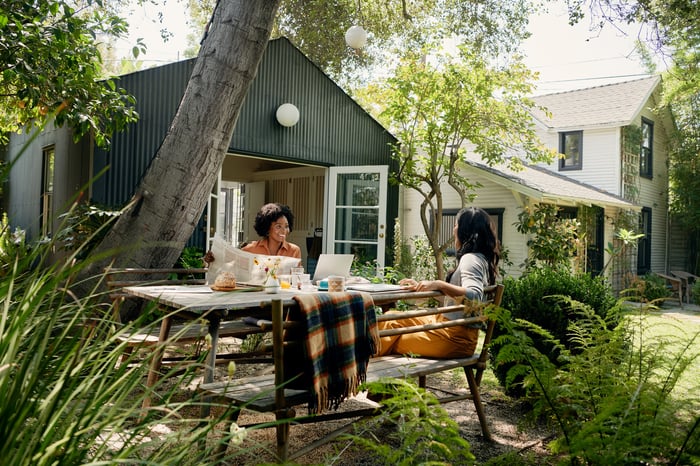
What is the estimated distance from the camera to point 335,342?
2459 millimetres

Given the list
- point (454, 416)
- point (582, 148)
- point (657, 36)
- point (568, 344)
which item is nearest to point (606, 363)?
point (454, 416)

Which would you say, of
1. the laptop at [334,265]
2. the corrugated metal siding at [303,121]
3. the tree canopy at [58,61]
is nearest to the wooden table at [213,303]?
the laptop at [334,265]

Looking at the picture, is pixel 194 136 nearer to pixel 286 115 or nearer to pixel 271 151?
pixel 271 151

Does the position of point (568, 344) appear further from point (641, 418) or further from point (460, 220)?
point (641, 418)

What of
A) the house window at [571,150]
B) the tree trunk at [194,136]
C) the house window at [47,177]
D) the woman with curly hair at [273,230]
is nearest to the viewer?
the tree trunk at [194,136]

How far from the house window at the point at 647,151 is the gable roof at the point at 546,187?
2.00 m

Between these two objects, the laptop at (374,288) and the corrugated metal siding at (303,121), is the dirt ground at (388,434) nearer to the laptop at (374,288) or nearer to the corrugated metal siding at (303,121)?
A: the laptop at (374,288)

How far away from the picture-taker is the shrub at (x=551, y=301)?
4277 mm

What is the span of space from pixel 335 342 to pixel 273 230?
2.69 meters

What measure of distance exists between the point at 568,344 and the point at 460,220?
1414 millimetres

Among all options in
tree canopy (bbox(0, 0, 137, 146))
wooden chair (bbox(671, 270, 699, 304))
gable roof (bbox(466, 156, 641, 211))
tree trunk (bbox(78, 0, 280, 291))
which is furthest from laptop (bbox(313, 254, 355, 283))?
wooden chair (bbox(671, 270, 699, 304))

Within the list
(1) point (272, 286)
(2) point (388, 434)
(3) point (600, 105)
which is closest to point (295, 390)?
(1) point (272, 286)

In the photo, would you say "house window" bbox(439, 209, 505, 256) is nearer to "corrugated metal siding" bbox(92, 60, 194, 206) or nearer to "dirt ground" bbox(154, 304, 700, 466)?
"corrugated metal siding" bbox(92, 60, 194, 206)

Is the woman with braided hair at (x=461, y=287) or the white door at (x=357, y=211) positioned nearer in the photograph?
the woman with braided hair at (x=461, y=287)
